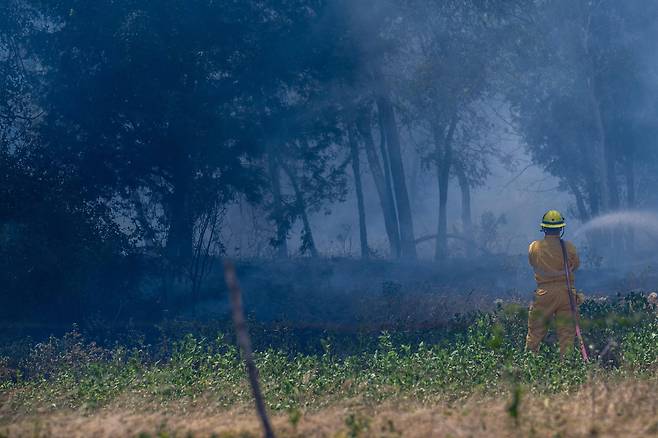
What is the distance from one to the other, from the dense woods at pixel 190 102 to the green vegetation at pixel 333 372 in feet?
10.1

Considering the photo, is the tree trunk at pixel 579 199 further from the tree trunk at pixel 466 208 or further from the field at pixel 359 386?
the field at pixel 359 386

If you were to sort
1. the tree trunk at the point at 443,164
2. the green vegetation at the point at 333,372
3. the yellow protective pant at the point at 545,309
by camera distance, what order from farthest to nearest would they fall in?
the tree trunk at the point at 443,164 < the yellow protective pant at the point at 545,309 < the green vegetation at the point at 333,372

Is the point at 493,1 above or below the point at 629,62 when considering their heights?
above

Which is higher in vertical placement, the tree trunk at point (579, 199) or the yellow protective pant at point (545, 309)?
the tree trunk at point (579, 199)

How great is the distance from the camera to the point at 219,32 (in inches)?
569

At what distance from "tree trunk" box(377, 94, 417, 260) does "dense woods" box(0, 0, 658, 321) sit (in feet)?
0.61

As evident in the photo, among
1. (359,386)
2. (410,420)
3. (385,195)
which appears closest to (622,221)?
(385,195)

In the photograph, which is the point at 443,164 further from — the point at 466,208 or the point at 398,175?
the point at 466,208

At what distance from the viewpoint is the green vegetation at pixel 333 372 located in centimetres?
750

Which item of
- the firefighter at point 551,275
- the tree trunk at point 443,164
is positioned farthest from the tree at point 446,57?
the firefighter at point 551,275

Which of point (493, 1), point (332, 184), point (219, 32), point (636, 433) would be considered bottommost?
point (636, 433)

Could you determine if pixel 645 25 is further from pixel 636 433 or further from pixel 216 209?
pixel 636 433

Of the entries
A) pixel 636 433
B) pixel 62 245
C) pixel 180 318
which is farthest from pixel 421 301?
pixel 636 433

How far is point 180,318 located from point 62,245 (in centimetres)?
200
